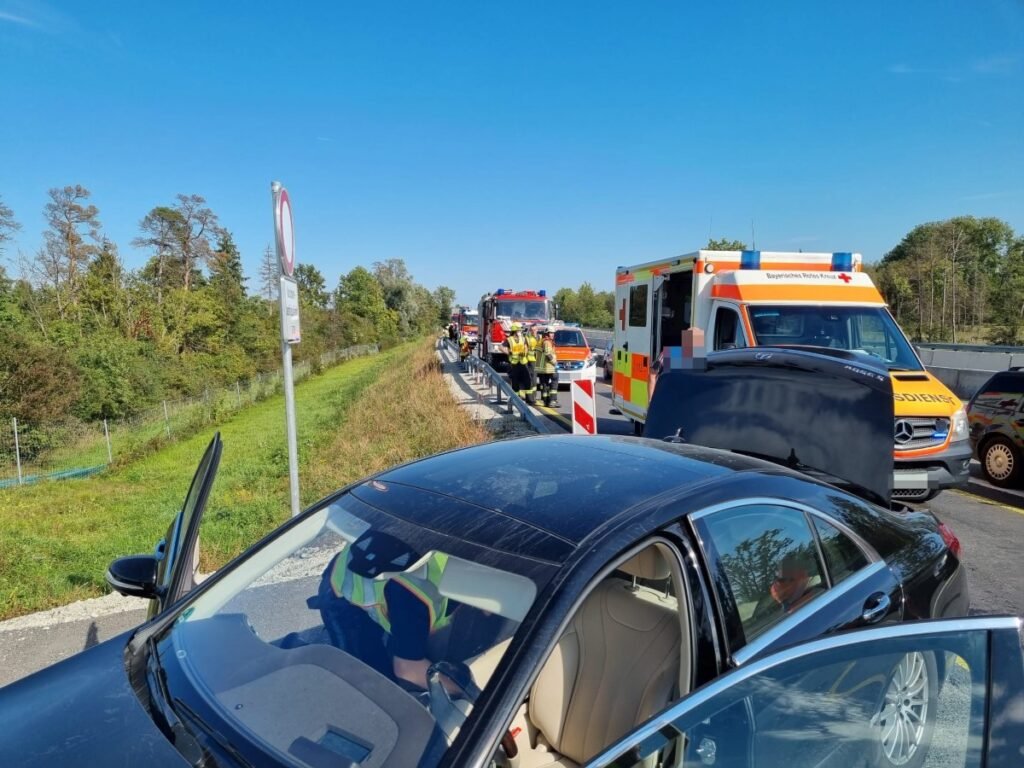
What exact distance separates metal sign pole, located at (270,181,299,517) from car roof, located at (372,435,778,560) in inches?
92.5

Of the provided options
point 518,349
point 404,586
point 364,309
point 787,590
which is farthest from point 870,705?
point 364,309

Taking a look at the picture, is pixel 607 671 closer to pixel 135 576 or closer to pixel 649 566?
pixel 649 566

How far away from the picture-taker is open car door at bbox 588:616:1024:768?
1.40 m

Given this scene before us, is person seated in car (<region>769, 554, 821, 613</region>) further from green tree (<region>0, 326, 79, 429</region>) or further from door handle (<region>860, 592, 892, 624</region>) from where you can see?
green tree (<region>0, 326, 79, 429</region>)

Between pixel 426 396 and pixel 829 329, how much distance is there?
952cm

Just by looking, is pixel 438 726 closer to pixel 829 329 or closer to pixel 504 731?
pixel 504 731

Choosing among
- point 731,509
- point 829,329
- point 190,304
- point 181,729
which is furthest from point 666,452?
point 190,304

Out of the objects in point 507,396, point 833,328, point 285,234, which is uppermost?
point 285,234

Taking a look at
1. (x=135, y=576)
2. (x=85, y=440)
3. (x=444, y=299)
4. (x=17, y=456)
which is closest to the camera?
(x=135, y=576)

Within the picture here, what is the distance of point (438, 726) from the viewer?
56.3 inches

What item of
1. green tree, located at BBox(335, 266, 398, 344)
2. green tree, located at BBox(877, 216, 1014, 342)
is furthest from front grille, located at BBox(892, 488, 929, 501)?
green tree, located at BBox(335, 266, 398, 344)

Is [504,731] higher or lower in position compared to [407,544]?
lower

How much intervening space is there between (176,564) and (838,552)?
234 cm

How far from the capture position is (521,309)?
24.8 meters
